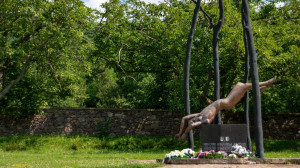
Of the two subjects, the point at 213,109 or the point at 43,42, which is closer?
the point at 213,109

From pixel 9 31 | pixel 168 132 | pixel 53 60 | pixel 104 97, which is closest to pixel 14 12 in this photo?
pixel 9 31

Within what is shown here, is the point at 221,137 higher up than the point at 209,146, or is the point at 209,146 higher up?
the point at 221,137

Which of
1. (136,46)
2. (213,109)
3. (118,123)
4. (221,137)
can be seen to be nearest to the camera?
(221,137)

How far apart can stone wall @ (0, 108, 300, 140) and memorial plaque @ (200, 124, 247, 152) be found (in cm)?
1348

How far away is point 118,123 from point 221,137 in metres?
14.4

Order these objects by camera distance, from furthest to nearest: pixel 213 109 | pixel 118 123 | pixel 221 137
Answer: pixel 118 123
pixel 213 109
pixel 221 137

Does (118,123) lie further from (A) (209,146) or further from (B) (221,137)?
(B) (221,137)

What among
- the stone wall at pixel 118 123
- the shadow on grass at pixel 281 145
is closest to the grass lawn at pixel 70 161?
the stone wall at pixel 118 123

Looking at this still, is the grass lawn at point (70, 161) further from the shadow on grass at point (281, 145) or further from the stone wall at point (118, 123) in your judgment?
the shadow on grass at point (281, 145)

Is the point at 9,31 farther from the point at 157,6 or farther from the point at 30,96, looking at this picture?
the point at 157,6

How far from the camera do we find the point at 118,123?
26266mm

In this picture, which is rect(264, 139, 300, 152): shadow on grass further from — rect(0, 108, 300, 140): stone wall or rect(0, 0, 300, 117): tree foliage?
rect(0, 0, 300, 117): tree foliage

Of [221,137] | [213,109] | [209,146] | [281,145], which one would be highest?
Result: [213,109]

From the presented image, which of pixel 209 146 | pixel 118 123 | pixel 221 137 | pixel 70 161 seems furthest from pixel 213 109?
pixel 118 123
